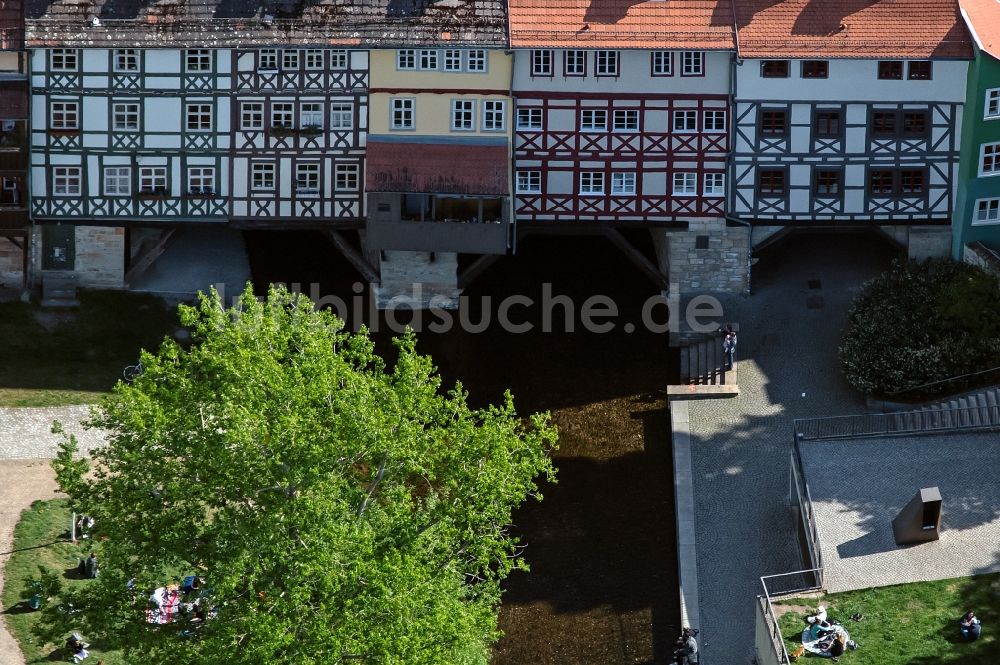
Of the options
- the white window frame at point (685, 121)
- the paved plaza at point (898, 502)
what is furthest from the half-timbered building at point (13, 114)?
the paved plaza at point (898, 502)

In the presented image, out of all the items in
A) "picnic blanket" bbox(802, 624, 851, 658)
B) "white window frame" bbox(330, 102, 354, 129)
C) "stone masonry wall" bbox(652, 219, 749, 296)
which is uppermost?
"white window frame" bbox(330, 102, 354, 129)

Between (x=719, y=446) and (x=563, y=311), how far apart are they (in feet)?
28.4

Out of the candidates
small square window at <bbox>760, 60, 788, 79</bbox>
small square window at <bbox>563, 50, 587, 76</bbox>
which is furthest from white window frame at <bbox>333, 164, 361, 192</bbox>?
small square window at <bbox>760, 60, 788, 79</bbox>

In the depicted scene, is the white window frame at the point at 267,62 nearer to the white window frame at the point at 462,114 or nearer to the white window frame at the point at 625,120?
the white window frame at the point at 462,114

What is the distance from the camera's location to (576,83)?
87.7 m

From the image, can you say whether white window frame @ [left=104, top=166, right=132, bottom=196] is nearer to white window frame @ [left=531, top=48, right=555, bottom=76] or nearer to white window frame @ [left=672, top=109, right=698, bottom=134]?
white window frame @ [left=531, top=48, right=555, bottom=76]

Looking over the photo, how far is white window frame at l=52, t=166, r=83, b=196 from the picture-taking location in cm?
8844

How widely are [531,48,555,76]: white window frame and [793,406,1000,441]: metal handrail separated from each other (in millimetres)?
14537

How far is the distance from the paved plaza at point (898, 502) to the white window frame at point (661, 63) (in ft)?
46.0

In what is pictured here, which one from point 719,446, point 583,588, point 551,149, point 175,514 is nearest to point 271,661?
point 175,514

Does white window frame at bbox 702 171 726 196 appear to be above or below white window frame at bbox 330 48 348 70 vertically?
below

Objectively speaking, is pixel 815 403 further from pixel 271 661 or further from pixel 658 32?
pixel 271 661

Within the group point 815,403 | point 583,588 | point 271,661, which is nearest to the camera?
point 271,661

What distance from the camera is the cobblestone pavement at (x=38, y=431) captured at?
83000 millimetres
